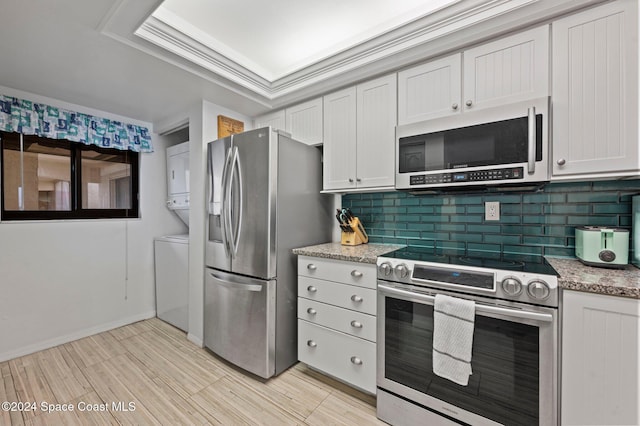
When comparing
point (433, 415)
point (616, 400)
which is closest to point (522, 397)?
point (616, 400)

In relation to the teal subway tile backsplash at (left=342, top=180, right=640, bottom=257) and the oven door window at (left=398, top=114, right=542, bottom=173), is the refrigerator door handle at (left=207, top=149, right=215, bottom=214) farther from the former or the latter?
the oven door window at (left=398, top=114, right=542, bottom=173)

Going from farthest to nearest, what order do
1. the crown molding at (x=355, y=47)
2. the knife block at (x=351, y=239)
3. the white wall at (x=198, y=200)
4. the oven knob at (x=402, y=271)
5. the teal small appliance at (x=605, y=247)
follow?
the white wall at (x=198, y=200), the knife block at (x=351, y=239), the oven knob at (x=402, y=271), the crown molding at (x=355, y=47), the teal small appliance at (x=605, y=247)

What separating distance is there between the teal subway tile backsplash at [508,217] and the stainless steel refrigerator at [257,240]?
752 millimetres

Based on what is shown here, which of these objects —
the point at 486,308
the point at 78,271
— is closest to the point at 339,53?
the point at 486,308

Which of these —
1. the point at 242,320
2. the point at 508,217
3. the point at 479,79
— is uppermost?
the point at 479,79

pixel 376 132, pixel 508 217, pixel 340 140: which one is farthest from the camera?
pixel 340 140

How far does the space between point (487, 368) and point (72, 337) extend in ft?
11.9

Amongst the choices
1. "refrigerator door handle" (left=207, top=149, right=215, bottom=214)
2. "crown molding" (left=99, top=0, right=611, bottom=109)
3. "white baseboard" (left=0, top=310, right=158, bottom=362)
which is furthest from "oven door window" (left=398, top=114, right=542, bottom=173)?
"white baseboard" (left=0, top=310, right=158, bottom=362)

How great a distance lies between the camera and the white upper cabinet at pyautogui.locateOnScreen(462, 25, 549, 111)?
150 cm

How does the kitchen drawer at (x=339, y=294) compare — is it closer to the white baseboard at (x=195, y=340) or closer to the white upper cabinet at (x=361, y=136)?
the white upper cabinet at (x=361, y=136)

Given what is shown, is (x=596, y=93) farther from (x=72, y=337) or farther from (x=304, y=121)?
(x=72, y=337)

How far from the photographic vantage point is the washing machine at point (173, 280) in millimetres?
2875

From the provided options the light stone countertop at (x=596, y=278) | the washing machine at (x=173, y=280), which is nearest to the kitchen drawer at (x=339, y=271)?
the light stone countertop at (x=596, y=278)

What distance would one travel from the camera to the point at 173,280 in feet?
9.90
